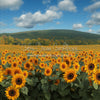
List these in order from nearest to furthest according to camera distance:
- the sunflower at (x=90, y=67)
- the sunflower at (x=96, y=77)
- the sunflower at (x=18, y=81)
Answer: the sunflower at (x=96, y=77)
the sunflower at (x=18, y=81)
the sunflower at (x=90, y=67)

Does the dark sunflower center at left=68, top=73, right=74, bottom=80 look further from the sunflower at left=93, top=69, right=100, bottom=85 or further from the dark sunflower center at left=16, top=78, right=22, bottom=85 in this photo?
the dark sunflower center at left=16, top=78, right=22, bottom=85

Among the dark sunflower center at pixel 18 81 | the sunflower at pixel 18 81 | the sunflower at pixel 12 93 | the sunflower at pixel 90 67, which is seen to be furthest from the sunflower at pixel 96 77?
the sunflower at pixel 12 93

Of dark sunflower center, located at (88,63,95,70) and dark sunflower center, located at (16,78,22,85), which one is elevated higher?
dark sunflower center, located at (88,63,95,70)

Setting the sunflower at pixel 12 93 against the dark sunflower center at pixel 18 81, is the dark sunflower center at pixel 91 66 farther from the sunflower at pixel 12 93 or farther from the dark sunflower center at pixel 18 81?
the sunflower at pixel 12 93

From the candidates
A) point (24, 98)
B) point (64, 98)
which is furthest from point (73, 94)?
point (24, 98)

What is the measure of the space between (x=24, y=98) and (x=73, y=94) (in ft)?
7.20

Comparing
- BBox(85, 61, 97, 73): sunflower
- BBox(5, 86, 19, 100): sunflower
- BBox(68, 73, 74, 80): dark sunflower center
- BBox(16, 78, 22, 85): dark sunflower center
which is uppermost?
BBox(85, 61, 97, 73): sunflower

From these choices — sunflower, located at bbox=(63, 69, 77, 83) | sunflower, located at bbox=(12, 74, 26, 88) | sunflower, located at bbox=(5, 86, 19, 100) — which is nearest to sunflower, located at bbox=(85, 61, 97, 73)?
sunflower, located at bbox=(63, 69, 77, 83)

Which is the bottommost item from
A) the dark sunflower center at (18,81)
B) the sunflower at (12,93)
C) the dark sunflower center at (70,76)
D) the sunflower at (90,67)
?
the sunflower at (12,93)

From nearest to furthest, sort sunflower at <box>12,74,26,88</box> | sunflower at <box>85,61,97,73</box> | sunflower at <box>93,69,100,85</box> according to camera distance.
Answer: sunflower at <box>93,69,100,85</box>
sunflower at <box>12,74,26,88</box>
sunflower at <box>85,61,97,73</box>

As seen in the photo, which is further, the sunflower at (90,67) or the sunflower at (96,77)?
the sunflower at (90,67)

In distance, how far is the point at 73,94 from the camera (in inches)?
211

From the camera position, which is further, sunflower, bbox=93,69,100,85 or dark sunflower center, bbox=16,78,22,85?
dark sunflower center, bbox=16,78,22,85

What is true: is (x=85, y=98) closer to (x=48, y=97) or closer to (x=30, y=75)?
(x=48, y=97)
